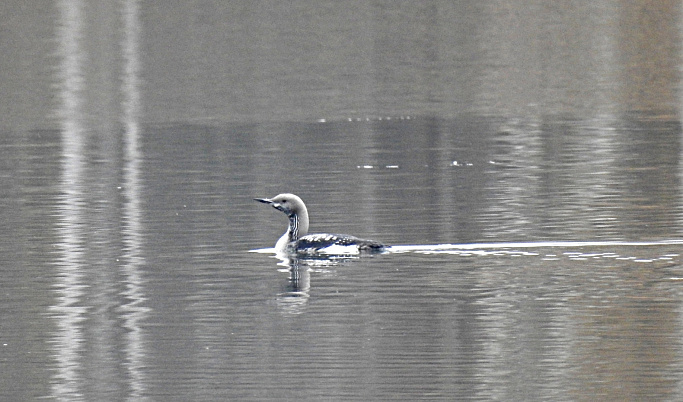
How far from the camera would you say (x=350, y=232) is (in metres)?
16.2

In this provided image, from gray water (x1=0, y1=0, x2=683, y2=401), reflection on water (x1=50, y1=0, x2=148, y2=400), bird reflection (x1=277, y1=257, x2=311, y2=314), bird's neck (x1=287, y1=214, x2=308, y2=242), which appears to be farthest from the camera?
bird's neck (x1=287, y1=214, x2=308, y2=242)

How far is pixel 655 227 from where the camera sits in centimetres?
1566

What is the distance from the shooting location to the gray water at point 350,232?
10320 mm

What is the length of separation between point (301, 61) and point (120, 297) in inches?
1361

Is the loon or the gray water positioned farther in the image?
the loon

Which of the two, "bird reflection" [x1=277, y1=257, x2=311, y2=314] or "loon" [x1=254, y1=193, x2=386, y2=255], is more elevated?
"loon" [x1=254, y1=193, x2=386, y2=255]

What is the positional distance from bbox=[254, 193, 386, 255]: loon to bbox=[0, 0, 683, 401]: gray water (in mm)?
157

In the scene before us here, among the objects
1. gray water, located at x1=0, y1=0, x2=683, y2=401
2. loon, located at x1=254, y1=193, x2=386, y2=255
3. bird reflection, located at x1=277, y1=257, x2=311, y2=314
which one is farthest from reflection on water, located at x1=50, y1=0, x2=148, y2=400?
loon, located at x1=254, y1=193, x2=386, y2=255

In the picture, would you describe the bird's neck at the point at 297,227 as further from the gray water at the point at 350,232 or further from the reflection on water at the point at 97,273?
the reflection on water at the point at 97,273

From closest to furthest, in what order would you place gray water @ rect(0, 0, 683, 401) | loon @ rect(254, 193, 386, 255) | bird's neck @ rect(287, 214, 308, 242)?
gray water @ rect(0, 0, 683, 401)
loon @ rect(254, 193, 386, 255)
bird's neck @ rect(287, 214, 308, 242)

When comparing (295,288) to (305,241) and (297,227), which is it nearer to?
(305,241)

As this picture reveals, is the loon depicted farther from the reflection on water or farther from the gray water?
the reflection on water

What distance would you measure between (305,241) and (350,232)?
1262 mm

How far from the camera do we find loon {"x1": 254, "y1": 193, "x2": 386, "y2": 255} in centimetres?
1454
